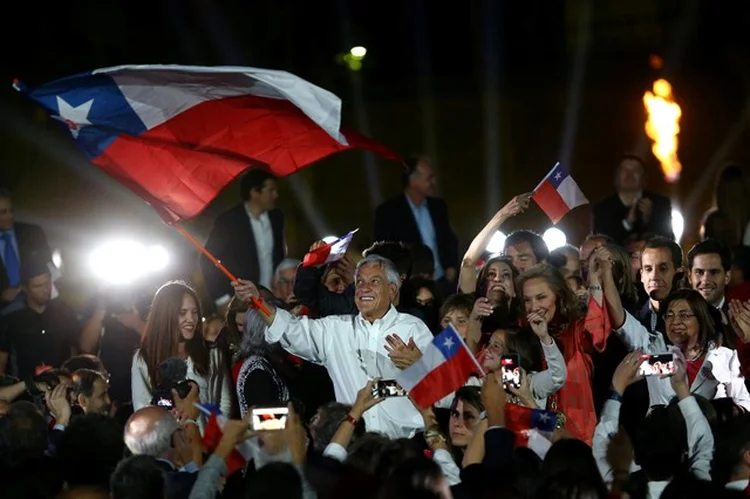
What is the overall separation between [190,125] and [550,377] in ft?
10.8

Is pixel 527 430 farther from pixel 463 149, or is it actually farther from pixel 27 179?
pixel 463 149

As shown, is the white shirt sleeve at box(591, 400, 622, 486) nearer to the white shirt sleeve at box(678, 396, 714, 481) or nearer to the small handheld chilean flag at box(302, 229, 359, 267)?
the white shirt sleeve at box(678, 396, 714, 481)

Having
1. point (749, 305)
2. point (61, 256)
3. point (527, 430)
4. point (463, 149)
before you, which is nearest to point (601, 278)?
point (749, 305)

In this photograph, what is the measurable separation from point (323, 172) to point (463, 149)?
76.6 inches

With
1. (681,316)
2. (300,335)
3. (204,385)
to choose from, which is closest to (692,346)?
(681,316)

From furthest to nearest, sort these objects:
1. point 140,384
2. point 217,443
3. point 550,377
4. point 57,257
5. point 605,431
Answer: point 57,257, point 140,384, point 550,377, point 605,431, point 217,443

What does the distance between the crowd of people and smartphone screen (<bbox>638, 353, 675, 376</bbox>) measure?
1 cm

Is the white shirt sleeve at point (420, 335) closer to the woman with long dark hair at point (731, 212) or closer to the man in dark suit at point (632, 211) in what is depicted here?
the man in dark suit at point (632, 211)

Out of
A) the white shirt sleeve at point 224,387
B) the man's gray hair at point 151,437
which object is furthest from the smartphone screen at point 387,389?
the white shirt sleeve at point 224,387

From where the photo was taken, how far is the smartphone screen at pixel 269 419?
8.52 metres

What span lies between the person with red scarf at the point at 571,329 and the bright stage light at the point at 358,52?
13.9 m

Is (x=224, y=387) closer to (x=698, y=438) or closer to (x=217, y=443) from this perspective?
(x=217, y=443)

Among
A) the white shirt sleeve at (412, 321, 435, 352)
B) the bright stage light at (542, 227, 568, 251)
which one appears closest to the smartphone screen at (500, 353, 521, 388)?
the white shirt sleeve at (412, 321, 435, 352)

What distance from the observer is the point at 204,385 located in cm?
1095
